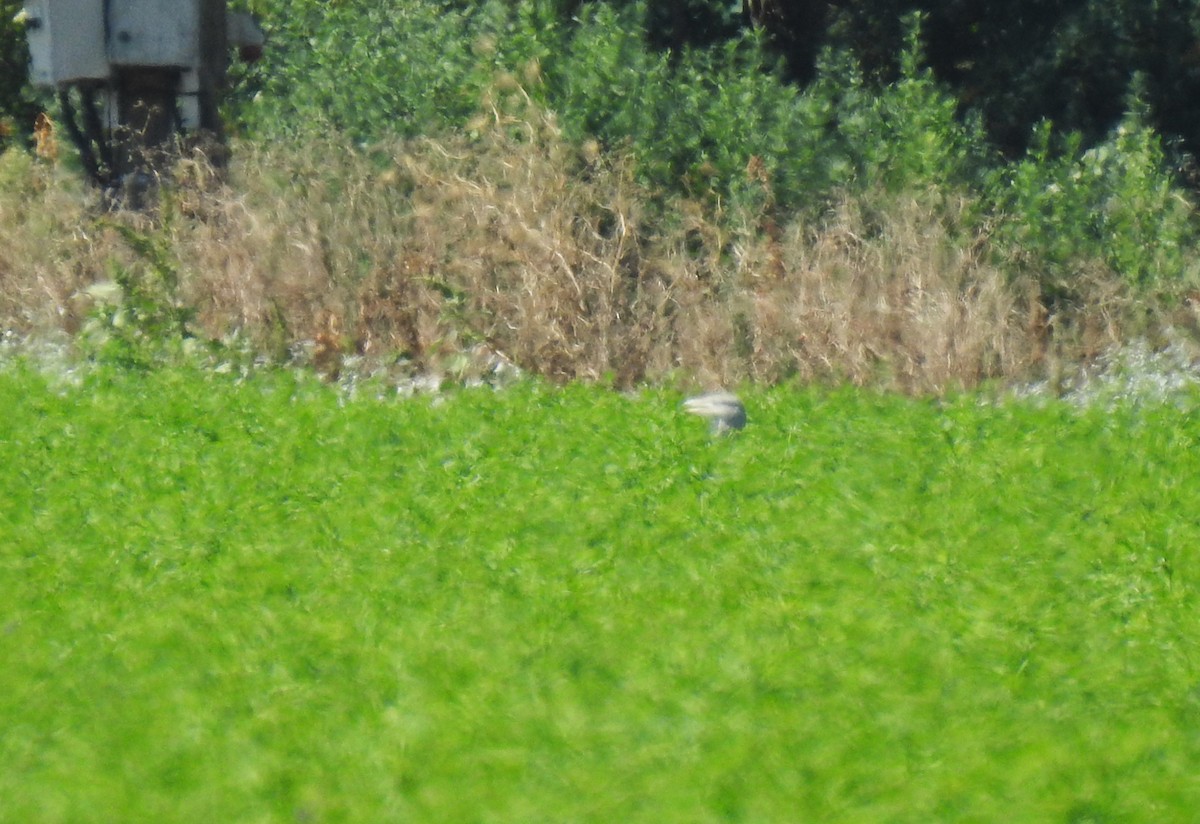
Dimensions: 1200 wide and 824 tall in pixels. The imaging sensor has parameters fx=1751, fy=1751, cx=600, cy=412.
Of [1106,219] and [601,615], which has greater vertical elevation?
[1106,219]

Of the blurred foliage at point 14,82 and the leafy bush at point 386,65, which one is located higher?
the leafy bush at point 386,65

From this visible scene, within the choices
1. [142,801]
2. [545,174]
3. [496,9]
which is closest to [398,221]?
[545,174]

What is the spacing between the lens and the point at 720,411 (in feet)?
27.2

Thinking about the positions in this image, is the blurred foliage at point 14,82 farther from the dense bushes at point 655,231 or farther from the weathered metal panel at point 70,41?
the dense bushes at point 655,231

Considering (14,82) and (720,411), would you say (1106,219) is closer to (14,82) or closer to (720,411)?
(720,411)

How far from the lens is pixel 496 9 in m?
12.7

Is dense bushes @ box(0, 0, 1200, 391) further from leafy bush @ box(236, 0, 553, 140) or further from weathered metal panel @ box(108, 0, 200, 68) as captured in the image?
weathered metal panel @ box(108, 0, 200, 68)

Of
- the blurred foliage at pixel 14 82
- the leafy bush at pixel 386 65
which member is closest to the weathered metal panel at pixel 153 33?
the leafy bush at pixel 386 65

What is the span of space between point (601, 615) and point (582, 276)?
517cm

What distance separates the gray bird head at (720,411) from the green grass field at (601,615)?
0.12 meters

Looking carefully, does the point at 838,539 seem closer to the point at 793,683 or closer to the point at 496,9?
the point at 793,683

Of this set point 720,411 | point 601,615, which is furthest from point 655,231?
point 601,615

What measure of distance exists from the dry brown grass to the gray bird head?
4.37 ft

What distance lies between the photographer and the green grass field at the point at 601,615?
436cm
